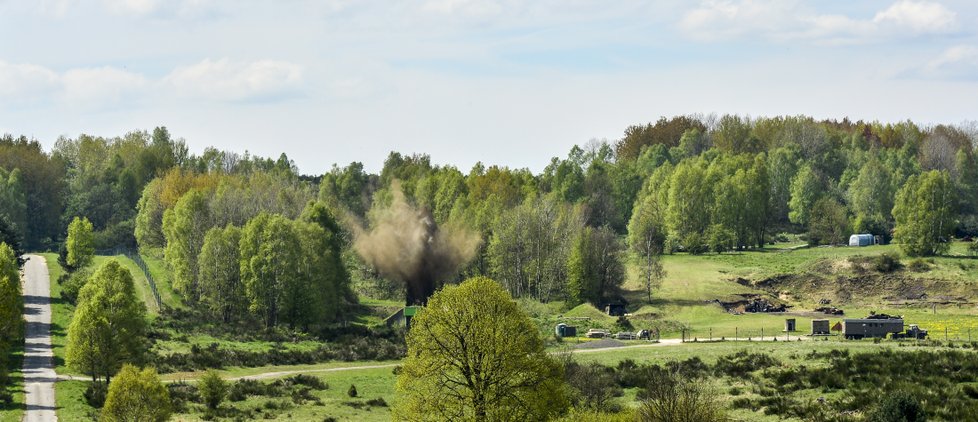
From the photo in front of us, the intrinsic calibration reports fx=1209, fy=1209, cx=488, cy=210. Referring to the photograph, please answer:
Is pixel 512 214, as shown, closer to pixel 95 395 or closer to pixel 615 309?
pixel 615 309

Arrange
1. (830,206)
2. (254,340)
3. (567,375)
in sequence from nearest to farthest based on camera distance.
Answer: (567,375) → (254,340) → (830,206)

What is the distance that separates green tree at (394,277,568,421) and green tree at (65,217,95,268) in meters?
80.3

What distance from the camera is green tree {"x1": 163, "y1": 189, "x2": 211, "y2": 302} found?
12225 cm

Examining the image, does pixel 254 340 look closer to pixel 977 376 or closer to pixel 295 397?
pixel 295 397

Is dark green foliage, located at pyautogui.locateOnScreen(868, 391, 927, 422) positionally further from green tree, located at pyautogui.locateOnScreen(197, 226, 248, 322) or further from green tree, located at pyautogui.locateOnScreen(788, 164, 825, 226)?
green tree, located at pyautogui.locateOnScreen(788, 164, 825, 226)

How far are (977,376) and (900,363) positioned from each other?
638 centimetres

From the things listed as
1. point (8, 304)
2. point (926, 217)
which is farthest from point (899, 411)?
point (926, 217)

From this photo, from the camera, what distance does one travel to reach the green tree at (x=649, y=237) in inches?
5300

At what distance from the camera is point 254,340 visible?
10606 cm

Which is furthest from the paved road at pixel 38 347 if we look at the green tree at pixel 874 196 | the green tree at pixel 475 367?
the green tree at pixel 874 196

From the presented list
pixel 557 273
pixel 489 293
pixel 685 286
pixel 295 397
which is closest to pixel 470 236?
pixel 557 273

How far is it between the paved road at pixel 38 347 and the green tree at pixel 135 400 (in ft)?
32.8

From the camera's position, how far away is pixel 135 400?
198 feet

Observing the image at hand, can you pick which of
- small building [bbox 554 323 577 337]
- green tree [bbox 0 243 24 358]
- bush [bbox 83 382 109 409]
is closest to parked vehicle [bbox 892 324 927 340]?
small building [bbox 554 323 577 337]
